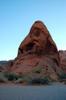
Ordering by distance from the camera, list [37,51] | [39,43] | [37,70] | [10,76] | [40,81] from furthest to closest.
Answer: [39,43]
[37,51]
[37,70]
[10,76]
[40,81]

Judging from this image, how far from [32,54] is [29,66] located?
8572 millimetres

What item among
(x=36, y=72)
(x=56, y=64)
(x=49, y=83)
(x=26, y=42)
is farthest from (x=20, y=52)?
(x=49, y=83)

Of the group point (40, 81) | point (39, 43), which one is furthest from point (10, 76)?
point (39, 43)

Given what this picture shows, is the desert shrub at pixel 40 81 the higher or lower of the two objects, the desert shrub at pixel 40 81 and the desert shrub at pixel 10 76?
the lower

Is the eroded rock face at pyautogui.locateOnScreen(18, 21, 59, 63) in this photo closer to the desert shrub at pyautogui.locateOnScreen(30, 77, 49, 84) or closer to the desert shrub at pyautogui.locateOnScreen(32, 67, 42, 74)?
the desert shrub at pyautogui.locateOnScreen(32, 67, 42, 74)

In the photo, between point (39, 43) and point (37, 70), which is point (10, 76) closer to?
point (37, 70)

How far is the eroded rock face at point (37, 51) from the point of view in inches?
4355

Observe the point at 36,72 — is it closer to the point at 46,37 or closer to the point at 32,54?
the point at 32,54

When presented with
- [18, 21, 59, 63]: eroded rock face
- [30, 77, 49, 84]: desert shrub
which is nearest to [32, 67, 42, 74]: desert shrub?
[30, 77, 49, 84]: desert shrub

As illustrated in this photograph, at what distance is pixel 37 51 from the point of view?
385ft

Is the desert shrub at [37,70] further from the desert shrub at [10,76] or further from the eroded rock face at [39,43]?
the eroded rock face at [39,43]

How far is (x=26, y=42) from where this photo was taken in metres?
124

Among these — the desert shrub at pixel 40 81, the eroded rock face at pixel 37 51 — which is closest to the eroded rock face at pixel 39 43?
the eroded rock face at pixel 37 51

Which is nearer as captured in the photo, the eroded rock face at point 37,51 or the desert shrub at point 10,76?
the desert shrub at point 10,76
